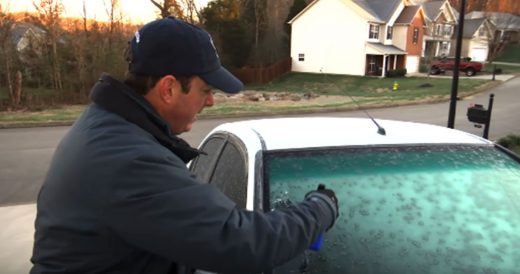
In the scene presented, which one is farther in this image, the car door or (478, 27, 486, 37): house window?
(478, 27, 486, 37): house window

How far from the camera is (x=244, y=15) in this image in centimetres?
4516

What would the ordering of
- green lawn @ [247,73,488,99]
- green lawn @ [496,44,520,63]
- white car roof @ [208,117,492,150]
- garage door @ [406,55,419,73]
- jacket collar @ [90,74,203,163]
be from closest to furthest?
jacket collar @ [90,74,203,163] → white car roof @ [208,117,492,150] → green lawn @ [247,73,488,99] → garage door @ [406,55,419,73] → green lawn @ [496,44,520,63]

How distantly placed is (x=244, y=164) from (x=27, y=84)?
26876 mm

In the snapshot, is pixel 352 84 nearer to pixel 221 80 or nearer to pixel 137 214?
pixel 221 80

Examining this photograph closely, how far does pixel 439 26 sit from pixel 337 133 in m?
53.2

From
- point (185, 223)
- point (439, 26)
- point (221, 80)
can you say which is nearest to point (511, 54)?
point (439, 26)

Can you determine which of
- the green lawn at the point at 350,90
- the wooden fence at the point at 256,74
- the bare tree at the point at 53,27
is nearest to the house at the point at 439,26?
the green lawn at the point at 350,90

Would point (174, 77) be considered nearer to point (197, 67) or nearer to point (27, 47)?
point (197, 67)

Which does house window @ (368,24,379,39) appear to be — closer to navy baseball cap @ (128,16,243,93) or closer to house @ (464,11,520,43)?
house @ (464,11,520,43)

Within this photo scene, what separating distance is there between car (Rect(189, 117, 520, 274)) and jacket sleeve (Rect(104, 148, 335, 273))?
0.49m

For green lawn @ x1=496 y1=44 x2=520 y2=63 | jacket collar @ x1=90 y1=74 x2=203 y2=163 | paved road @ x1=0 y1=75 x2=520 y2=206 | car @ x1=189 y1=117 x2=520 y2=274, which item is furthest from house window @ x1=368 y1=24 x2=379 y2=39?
jacket collar @ x1=90 y1=74 x2=203 y2=163

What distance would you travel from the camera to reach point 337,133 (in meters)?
2.50

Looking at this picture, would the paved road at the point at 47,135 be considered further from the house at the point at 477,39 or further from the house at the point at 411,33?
the house at the point at 477,39

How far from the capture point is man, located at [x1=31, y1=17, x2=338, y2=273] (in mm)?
1262
